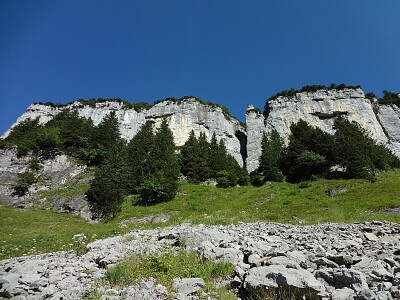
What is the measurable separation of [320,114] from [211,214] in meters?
61.4

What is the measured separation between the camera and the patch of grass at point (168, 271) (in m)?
4.99

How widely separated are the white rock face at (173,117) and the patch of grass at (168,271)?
57.9 metres

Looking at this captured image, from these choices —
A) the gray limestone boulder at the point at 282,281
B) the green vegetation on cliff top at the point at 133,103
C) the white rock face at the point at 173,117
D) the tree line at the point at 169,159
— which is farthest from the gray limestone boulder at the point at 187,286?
the green vegetation on cliff top at the point at 133,103

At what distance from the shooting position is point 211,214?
768 inches

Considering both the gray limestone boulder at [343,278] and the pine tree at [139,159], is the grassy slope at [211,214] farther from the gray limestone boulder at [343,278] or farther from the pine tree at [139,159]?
the gray limestone boulder at [343,278]

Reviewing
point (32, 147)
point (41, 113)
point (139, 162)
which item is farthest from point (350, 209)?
point (41, 113)

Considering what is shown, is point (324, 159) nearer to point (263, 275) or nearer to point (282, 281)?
point (263, 275)

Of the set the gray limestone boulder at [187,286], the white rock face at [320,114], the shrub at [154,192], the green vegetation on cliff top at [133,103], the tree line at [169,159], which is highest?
the green vegetation on cliff top at [133,103]

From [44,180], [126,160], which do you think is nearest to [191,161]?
[126,160]

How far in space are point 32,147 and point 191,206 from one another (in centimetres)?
4099

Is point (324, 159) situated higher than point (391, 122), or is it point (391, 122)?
point (391, 122)

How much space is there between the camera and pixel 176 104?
70.8m

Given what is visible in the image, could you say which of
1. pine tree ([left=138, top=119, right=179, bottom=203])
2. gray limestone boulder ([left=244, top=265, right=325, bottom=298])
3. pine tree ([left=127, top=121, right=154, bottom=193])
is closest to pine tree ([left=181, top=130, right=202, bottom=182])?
pine tree ([left=138, top=119, right=179, bottom=203])

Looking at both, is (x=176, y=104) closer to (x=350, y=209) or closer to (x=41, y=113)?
(x=41, y=113)
